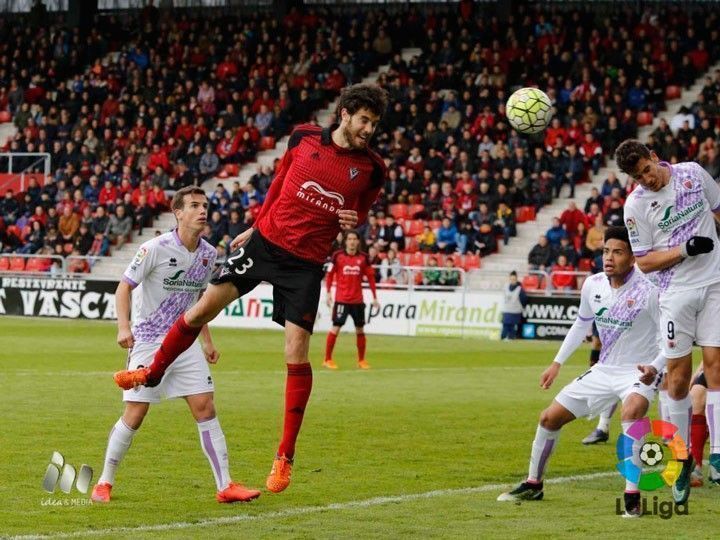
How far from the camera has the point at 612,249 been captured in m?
9.15

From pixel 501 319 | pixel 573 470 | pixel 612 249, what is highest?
pixel 612 249

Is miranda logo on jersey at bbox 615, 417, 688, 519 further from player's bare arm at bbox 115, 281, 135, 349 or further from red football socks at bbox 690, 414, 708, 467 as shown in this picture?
player's bare arm at bbox 115, 281, 135, 349

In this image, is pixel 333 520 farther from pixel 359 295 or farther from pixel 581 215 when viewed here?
pixel 581 215

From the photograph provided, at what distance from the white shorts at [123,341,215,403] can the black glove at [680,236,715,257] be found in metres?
3.17

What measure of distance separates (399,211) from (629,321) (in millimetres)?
22353

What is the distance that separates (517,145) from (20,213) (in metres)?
14.2

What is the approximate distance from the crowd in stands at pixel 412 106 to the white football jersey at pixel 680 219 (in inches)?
723

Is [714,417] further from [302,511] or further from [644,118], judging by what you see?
[644,118]

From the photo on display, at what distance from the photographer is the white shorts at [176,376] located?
8484 millimetres

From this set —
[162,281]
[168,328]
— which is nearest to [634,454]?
[168,328]

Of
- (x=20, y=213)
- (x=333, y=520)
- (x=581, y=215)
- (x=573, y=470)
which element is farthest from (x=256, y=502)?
(x=20, y=213)

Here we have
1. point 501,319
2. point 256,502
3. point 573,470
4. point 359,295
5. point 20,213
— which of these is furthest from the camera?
point 20,213

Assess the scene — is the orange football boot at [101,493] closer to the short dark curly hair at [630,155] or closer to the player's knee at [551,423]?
the player's knee at [551,423]

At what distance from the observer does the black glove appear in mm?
8492
